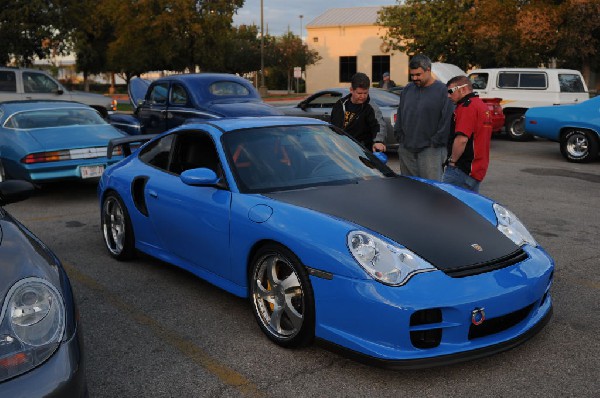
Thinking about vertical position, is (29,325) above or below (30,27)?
below

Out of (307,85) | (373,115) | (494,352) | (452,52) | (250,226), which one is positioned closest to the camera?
(494,352)

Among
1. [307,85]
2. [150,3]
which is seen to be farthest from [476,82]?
[307,85]

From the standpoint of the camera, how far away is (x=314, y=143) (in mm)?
4930

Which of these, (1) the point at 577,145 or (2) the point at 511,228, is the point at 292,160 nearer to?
(2) the point at 511,228

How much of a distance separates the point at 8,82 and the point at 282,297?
13.4 m

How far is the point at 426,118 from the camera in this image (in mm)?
6262

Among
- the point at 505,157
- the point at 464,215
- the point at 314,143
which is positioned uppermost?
the point at 314,143

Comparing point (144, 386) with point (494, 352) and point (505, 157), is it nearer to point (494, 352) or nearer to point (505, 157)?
point (494, 352)

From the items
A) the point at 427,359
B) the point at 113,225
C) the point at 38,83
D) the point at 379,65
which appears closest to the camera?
the point at 427,359

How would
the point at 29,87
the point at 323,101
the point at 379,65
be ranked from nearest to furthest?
the point at 323,101 < the point at 29,87 < the point at 379,65

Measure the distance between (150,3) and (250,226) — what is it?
35.7 meters

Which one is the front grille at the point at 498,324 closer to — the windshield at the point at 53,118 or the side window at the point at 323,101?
the windshield at the point at 53,118

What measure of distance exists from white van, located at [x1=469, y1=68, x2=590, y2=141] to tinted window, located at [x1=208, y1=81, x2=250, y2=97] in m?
8.41

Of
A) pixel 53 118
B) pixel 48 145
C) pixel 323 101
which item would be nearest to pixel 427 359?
pixel 48 145
